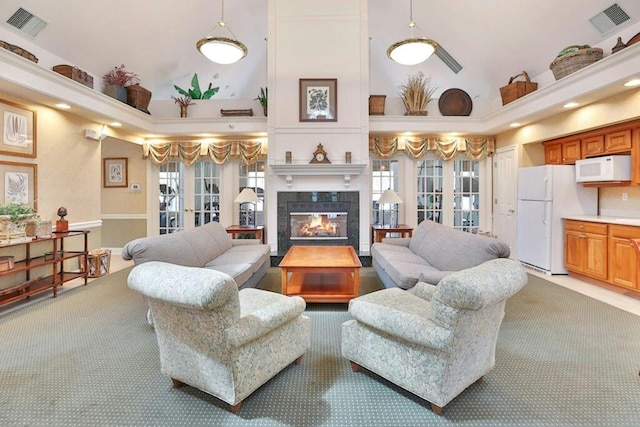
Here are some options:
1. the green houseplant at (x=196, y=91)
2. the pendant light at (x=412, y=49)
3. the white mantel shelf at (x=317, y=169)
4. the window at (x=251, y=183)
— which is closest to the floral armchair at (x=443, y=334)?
the pendant light at (x=412, y=49)

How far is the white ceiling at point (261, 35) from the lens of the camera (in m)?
4.17

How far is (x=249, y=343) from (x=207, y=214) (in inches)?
205

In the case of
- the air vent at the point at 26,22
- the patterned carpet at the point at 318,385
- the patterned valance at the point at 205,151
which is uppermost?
the air vent at the point at 26,22

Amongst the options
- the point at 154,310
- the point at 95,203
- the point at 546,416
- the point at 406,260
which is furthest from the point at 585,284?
the point at 95,203

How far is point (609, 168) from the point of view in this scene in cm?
405

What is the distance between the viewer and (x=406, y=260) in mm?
3539

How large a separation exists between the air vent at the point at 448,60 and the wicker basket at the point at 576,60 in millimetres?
2102

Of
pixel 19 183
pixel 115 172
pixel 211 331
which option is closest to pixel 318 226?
pixel 19 183

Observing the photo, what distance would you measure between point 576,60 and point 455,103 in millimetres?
2193

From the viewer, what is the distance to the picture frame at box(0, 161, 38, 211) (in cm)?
363

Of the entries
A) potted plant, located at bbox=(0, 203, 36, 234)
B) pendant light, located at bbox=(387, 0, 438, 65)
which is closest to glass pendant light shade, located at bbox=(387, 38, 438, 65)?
pendant light, located at bbox=(387, 0, 438, 65)

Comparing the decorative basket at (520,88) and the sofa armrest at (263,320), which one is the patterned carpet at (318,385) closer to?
the sofa armrest at (263,320)

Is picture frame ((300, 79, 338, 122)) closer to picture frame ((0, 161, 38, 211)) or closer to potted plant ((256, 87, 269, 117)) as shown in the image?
potted plant ((256, 87, 269, 117))

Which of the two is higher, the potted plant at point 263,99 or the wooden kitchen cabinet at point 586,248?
the potted plant at point 263,99
